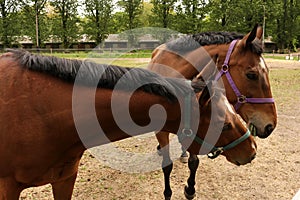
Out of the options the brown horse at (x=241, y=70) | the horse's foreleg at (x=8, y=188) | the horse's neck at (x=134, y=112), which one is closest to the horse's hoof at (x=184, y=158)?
the brown horse at (x=241, y=70)

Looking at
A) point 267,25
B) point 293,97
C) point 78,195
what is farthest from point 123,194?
point 267,25

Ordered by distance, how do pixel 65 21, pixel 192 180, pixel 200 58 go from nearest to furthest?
1. pixel 200 58
2. pixel 192 180
3. pixel 65 21

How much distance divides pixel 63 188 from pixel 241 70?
77.8 inches

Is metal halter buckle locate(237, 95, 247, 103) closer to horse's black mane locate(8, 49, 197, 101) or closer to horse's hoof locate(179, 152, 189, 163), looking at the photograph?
horse's black mane locate(8, 49, 197, 101)

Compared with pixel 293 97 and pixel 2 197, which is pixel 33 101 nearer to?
pixel 2 197

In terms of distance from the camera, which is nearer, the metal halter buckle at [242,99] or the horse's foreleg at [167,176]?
the metal halter buckle at [242,99]

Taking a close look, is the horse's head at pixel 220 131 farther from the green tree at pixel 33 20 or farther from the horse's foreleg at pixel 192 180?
the green tree at pixel 33 20

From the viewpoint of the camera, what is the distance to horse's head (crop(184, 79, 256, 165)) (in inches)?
71.6

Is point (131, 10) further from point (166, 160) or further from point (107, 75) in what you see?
point (107, 75)

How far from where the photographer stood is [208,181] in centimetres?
398

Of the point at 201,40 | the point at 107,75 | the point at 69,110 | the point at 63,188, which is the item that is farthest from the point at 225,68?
the point at 63,188

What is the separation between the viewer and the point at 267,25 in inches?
1571

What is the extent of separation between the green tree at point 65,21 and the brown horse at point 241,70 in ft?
123

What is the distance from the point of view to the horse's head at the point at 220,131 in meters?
1.82
